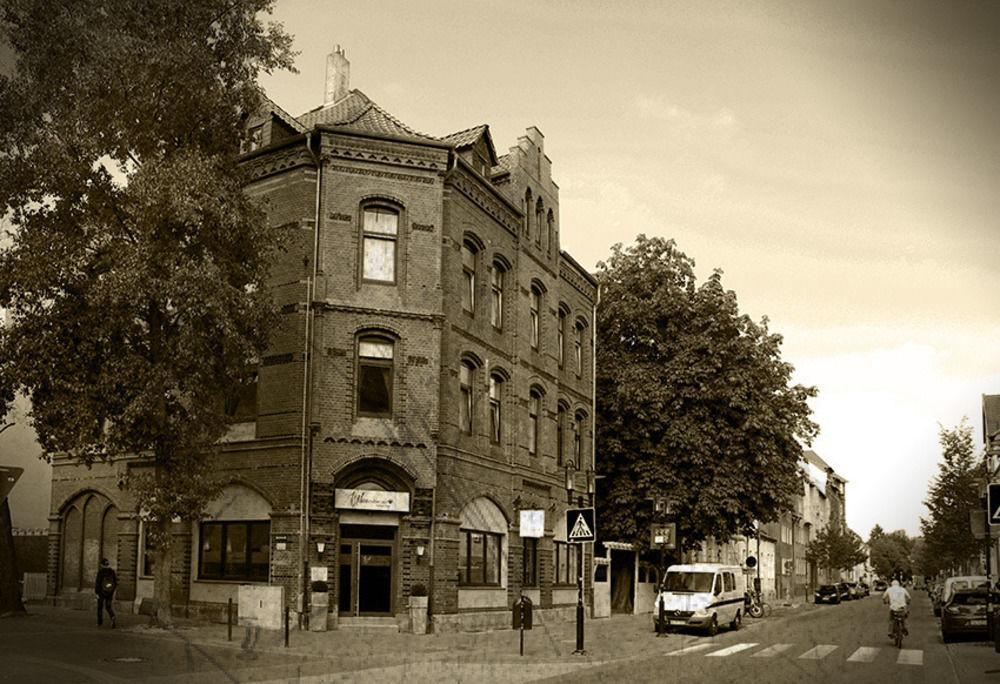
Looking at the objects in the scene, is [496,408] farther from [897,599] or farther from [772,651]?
[897,599]

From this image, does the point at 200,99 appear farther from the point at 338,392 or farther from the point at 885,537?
the point at 885,537

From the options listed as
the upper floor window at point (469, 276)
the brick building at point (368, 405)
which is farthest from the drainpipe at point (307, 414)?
the upper floor window at point (469, 276)

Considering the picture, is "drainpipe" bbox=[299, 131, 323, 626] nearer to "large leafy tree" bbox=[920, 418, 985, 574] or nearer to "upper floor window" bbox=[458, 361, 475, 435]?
"upper floor window" bbox=[458, 361, 475, 435]

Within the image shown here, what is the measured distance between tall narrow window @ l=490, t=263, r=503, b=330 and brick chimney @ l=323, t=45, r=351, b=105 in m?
8.10

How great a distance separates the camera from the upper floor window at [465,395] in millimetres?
29281

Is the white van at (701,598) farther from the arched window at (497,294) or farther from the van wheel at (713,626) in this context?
the arched window at (497,294)

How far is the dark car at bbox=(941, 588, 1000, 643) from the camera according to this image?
25.9 metres

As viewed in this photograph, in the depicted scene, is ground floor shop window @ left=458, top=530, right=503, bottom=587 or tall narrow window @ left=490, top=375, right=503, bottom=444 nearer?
ground floor shop window @ left=458, top=530, right=503, bottom=587

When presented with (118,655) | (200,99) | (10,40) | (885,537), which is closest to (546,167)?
(200,99)

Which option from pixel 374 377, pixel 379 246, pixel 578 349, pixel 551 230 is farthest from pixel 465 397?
pixel 578 349

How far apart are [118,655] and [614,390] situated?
26.5 metres

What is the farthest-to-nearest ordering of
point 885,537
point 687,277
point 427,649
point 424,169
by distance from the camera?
point 885,537 → point 687,277 → point 424,169 → point 427,649

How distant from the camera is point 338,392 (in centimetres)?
2627

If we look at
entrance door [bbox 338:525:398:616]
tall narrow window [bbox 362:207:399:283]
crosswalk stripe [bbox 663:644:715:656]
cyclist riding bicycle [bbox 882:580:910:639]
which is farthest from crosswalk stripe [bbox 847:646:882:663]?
tall narrow window [bbox 362:207:399:283]
